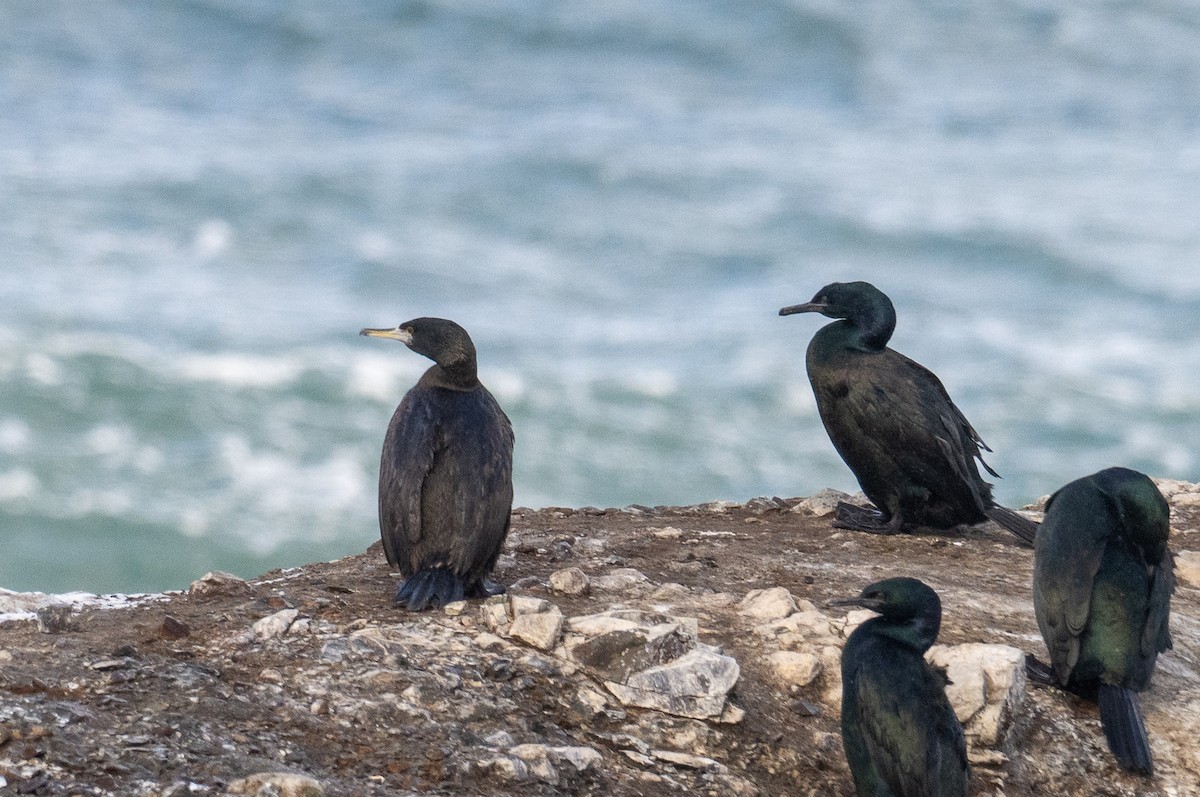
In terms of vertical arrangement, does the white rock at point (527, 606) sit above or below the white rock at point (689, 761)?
above

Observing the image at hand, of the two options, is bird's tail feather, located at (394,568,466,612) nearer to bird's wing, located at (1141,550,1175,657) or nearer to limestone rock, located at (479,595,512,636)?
limestone rock, located at (479,595,512,636)

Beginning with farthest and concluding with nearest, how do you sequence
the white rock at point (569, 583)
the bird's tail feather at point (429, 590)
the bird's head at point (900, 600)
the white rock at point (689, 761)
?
1. the white rock at point (569, 583)
2. the bird's tail feather at point (429, 590)
3. the white rock at point (689, 761)
4. the bird's head at point (900, 600)

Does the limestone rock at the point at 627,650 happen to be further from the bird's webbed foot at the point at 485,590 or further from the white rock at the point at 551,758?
the bird's webbed foot at the point at 485,590

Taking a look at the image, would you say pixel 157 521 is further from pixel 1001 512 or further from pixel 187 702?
pixel 187 702

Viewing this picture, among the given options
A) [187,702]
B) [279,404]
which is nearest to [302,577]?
[187,702]

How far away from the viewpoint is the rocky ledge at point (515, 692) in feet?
16.1

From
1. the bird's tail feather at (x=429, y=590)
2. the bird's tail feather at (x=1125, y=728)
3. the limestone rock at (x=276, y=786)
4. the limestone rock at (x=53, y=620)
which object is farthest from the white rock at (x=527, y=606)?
the bird's tail feather at (x=1125, y=728)

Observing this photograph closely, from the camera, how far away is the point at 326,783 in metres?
4.76

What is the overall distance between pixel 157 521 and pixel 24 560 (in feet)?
5.07

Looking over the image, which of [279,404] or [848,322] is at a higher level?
[848,322]

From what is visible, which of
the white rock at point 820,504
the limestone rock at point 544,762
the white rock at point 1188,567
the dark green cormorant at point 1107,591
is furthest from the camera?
the white rock at point 820,504

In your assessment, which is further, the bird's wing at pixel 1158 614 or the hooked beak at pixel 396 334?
the hooked beak at pixel 396 334

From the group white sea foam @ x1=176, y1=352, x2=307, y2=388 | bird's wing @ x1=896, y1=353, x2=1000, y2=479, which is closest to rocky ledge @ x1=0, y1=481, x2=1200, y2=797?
bird's wing @ x1=896, y1=353, x2=1000, y2=479

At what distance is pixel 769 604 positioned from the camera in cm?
640
